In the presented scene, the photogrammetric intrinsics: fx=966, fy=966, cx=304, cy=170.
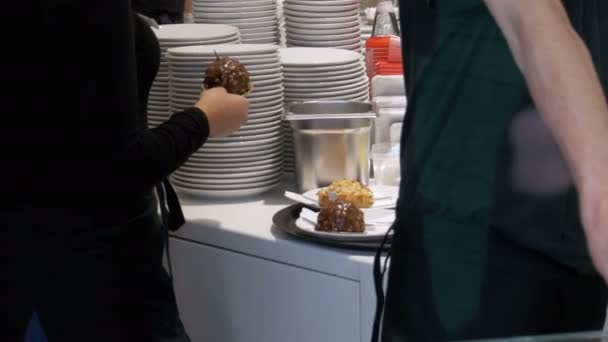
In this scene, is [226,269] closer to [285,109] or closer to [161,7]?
[285,109]

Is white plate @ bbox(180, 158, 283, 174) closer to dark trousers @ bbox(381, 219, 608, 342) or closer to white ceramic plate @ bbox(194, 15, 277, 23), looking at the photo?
white ceramic plate @ bbox(194, 15, 277, 23)

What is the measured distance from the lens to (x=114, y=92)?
105cm

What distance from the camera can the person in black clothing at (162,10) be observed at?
2699mm

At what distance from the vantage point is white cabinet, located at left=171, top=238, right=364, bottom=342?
141 cm

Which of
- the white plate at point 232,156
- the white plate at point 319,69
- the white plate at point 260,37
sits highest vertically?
the white plate at point 260,37

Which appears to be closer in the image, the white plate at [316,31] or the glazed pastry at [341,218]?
the glazed pastry at [341,218]

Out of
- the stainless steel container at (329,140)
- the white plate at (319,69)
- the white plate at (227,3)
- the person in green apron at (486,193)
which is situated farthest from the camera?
the white plate at (227,3)

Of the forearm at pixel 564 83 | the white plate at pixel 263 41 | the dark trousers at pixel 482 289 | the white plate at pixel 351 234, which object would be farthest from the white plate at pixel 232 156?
the forearm at pixel 564 83

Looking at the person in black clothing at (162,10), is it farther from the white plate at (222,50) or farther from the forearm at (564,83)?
the forearm at (564,83)

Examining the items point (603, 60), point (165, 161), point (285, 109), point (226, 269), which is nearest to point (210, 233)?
point (226, 269)

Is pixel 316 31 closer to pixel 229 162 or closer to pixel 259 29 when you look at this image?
pixel 259 29

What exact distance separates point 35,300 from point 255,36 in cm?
92

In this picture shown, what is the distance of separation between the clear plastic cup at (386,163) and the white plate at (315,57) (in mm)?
166

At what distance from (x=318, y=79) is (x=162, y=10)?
45.6 inches
